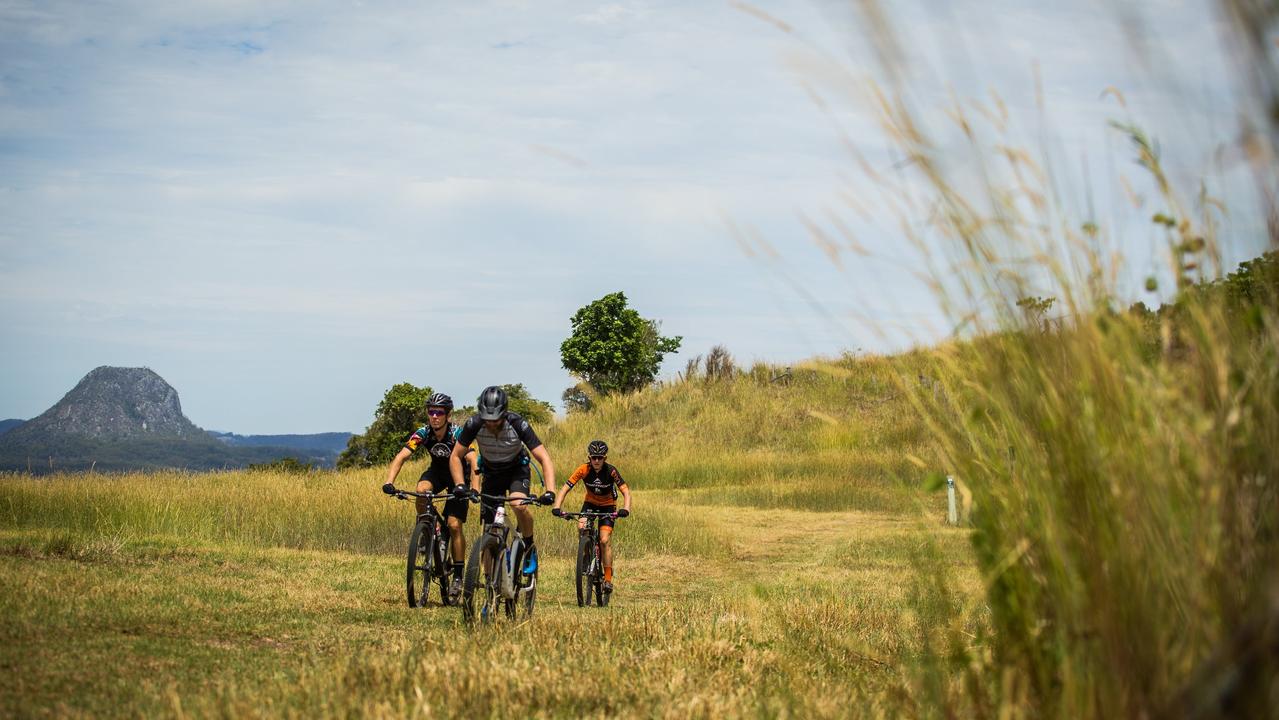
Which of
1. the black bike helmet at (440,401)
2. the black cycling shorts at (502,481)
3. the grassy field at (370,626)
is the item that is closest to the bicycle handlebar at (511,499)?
the black cycling shorts at (502,481)

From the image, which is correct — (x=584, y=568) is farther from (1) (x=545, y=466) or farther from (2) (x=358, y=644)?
(2) (x=358, y=644)

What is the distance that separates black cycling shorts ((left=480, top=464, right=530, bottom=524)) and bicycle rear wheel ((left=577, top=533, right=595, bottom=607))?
8.04ft

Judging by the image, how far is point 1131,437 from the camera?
10.7 feet

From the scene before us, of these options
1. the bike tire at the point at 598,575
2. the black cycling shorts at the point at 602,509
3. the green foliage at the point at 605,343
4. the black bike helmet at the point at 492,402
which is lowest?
the bike tire at the point at 598,575

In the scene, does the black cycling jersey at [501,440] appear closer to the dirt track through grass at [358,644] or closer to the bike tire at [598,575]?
the dirt track through grass at [358,644]

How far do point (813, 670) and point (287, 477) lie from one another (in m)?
19.9

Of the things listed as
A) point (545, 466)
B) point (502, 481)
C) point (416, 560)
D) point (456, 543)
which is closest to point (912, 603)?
point (545, 466)

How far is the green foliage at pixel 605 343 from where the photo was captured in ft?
237

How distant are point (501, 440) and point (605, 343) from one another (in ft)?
204

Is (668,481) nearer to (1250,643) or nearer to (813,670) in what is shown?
(813,670)

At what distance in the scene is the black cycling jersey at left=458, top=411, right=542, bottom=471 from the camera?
9812 millimetres

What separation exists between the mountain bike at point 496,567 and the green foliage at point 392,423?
179ft

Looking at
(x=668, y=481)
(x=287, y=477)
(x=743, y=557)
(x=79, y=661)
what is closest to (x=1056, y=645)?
(x=79, y=661)

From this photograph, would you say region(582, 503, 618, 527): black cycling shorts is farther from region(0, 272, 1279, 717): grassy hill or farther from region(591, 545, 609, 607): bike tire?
region(0, 272, 1279, 717): grassy hill
